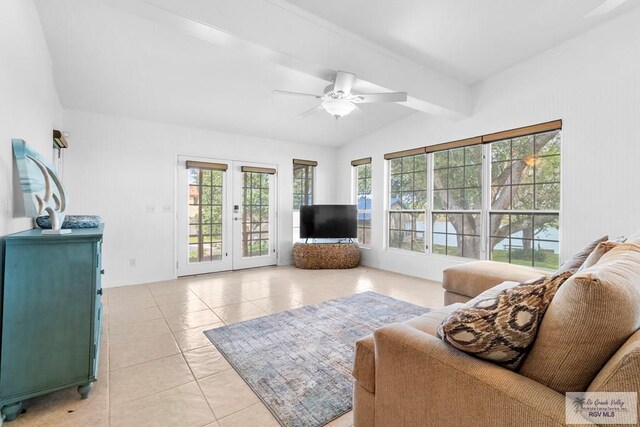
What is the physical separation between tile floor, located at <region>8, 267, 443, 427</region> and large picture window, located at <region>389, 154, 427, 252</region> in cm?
81

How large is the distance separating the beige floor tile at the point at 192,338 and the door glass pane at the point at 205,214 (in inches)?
96.3

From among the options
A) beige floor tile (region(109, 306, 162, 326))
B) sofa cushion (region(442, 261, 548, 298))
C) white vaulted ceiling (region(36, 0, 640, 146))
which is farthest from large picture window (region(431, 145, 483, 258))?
beige floor tile (region(109, 306, 162, 326))

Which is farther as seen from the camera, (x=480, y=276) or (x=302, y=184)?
(x=302, y=184)

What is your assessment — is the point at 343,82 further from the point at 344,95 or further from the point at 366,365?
the point at 366,365

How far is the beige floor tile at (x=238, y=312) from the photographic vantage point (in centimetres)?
324

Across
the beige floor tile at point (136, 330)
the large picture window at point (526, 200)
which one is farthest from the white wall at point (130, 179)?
the large picture window at point (526, 200)

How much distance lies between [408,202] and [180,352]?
13.6ft

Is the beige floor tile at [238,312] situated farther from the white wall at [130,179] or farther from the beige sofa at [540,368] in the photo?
the beige sofa at [540,368]

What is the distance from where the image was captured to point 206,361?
234 centimetres

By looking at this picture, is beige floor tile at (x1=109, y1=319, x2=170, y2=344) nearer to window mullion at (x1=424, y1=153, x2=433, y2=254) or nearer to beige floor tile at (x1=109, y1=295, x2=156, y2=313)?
beige floor tile at (x1=109, y1=295, x2=156, y2=313)

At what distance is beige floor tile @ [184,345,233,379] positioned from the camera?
2207 millimetres

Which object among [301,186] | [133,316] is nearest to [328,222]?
[301,186]

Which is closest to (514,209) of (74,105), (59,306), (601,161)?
(601,161)

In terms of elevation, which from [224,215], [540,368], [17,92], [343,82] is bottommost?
[540,368]
